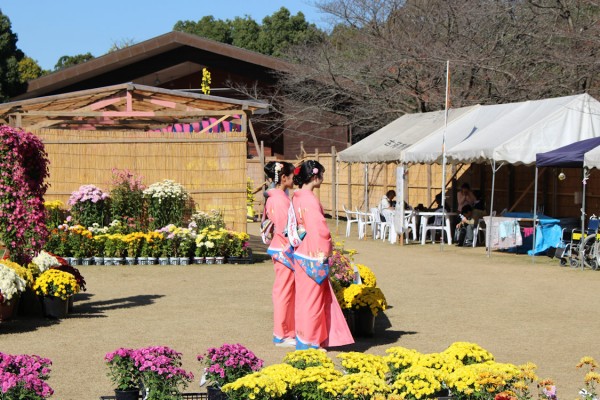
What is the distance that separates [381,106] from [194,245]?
1738 cm

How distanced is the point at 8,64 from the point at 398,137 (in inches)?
1044

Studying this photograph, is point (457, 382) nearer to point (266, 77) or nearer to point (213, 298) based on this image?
point (213, 298)

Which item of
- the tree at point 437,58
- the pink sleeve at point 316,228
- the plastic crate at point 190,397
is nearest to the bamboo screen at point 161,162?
the tree at point 437,58

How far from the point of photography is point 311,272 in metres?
9.48

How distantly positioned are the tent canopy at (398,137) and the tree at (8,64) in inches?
666

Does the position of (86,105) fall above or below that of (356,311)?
above

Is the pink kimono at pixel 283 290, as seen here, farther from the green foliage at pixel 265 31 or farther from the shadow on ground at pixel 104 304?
the green foliage at pixel 265 31

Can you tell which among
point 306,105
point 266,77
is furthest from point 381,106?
point 266,77

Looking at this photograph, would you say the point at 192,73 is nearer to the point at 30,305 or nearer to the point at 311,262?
the point at 30,305

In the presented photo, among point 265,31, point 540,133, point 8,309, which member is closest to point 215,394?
point 8,309

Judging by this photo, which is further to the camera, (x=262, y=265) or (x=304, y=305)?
(x=262, y=265)

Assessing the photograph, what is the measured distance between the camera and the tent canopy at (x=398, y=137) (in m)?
25.2

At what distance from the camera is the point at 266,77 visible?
40.4 m

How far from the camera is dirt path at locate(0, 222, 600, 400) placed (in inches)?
384
